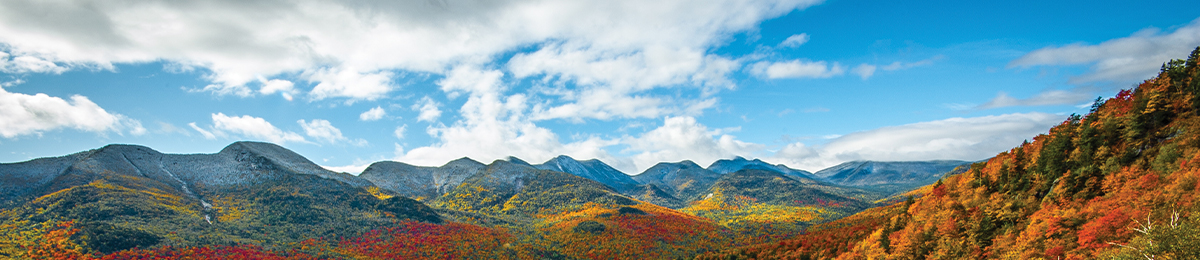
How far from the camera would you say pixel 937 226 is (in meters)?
63.4

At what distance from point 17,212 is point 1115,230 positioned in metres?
315

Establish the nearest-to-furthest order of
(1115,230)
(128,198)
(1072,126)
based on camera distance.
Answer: (1115,230) → (1072,126) → (128,198)

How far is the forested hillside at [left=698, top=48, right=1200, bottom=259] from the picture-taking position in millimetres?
35000

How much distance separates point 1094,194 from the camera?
161 ft

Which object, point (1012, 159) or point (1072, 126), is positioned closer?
point (1072, 126)

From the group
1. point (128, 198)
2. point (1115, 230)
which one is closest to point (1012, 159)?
point (1115, 230)

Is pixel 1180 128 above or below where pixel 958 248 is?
above

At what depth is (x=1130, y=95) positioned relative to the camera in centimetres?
5678

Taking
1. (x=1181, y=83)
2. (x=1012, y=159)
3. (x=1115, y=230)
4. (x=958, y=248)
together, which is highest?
(x=1181, y=83)

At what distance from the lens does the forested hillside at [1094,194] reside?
3500cm

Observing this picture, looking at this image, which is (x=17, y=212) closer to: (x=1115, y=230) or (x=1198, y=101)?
(x=1115, y=230)

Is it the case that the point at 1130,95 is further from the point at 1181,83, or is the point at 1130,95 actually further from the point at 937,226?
the point at 937,226

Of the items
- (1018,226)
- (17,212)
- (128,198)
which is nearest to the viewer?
(1018,226)

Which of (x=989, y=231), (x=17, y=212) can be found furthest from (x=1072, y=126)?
(x=17, y=212)
